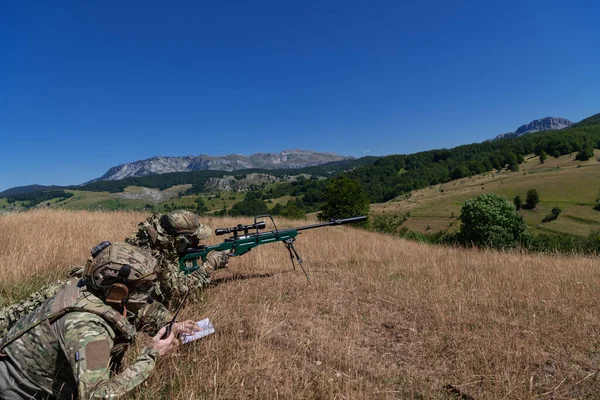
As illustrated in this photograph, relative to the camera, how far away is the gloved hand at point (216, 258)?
594 cm

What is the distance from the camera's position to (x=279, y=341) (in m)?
4.22

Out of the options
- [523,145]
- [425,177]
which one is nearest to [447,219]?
[425,177]

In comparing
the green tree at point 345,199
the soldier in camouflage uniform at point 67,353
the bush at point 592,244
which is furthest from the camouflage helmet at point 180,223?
the green tree at point 345,199

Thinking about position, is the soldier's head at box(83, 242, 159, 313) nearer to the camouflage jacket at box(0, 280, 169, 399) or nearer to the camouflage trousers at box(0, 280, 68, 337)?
the camouflage jacket at box(0, 280, 169, 399)

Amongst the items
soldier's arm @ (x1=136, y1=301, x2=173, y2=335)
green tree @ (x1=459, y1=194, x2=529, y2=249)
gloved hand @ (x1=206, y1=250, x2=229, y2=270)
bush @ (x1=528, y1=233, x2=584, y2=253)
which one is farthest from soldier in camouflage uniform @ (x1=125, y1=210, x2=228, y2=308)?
green tree @ (x1=459, y1=194, x2=529, y2=249)

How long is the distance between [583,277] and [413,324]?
17.8 ft

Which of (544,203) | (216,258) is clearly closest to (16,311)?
(216,258)

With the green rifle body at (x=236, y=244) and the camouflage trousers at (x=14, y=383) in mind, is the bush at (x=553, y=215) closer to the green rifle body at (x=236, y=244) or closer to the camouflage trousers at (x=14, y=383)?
the green rifle body at (x=236, y=244)

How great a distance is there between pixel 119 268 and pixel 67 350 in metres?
0.70

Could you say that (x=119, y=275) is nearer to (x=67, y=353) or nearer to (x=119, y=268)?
(x=119, y=268)

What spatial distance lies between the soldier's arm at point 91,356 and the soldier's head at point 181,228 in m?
2.91

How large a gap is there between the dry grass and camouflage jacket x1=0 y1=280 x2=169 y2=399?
73cm

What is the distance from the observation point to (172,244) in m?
5.42

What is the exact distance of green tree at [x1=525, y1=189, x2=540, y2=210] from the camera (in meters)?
81.9
